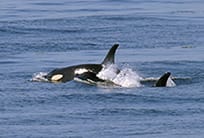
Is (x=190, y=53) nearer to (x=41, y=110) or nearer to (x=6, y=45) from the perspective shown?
(x=6, y=45)

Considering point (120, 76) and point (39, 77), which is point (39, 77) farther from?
point (120, 76)

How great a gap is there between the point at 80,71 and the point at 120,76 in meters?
0.91

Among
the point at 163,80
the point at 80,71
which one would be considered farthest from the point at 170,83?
the point at 80,71

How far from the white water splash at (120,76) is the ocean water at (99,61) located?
12.7 inches

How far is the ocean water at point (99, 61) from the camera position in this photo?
16.6 m

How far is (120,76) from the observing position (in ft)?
69.2

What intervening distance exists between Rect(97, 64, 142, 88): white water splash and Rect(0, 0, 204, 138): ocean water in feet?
1.06

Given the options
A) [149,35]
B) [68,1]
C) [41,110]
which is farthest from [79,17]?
[41,110]

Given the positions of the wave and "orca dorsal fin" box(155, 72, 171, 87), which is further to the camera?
the wave

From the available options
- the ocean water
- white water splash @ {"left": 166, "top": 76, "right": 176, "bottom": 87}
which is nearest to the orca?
the ocean water

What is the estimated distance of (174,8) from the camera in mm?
36438

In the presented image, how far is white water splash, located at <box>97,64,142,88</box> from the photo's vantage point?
20688mm

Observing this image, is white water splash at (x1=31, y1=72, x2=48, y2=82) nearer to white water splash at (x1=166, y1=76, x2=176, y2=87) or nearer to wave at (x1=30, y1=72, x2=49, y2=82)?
wave at (x1=30, y1=72, x2=49, y2=82)

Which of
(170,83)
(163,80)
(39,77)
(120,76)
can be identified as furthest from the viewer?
(39,77)
